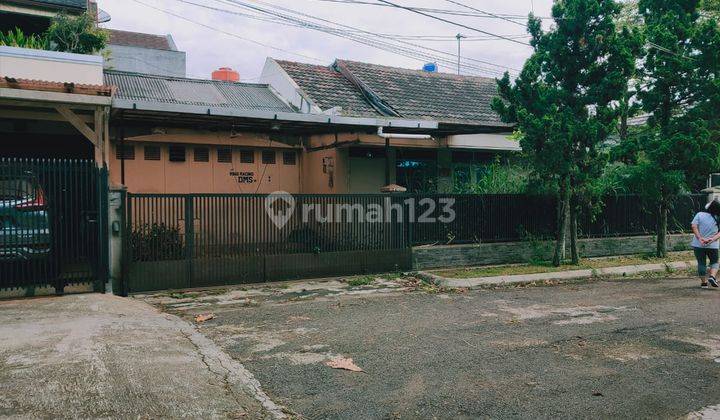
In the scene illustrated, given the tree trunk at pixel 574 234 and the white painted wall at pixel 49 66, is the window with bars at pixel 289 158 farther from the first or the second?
the tree trunk at pixel 574 234

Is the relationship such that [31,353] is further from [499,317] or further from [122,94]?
[122,94]

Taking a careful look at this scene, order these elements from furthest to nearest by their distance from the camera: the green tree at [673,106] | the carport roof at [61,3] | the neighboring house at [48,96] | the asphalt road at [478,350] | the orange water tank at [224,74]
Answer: the orange water tank at [224,74] < the green tree at [673,106] < the carport roof at [61,3] < the neighboring house at [48,96] < the asphalt road at [478,350]

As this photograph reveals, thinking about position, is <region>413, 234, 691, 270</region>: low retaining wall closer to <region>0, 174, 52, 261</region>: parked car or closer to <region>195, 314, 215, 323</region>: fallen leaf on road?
<region>195, 314, 215, 323</region>: fallen leaf on road

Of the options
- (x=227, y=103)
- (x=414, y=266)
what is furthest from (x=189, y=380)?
(x=227, y=103)

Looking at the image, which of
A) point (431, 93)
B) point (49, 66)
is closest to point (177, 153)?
point (49, 66)

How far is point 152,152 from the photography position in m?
14.3

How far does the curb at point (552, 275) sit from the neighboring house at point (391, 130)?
3799mm

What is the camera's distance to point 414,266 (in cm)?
1241

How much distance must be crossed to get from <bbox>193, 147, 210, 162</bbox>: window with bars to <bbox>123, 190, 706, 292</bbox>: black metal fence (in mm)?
4659

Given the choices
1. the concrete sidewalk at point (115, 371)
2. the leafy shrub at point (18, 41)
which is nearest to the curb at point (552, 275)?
the concrete sidewalk at point (115, 371)

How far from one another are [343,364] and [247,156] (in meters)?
10.4

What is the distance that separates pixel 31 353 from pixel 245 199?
539 cm

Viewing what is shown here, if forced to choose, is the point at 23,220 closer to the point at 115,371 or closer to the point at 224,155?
the point at 115,371

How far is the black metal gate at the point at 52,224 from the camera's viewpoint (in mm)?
8445
